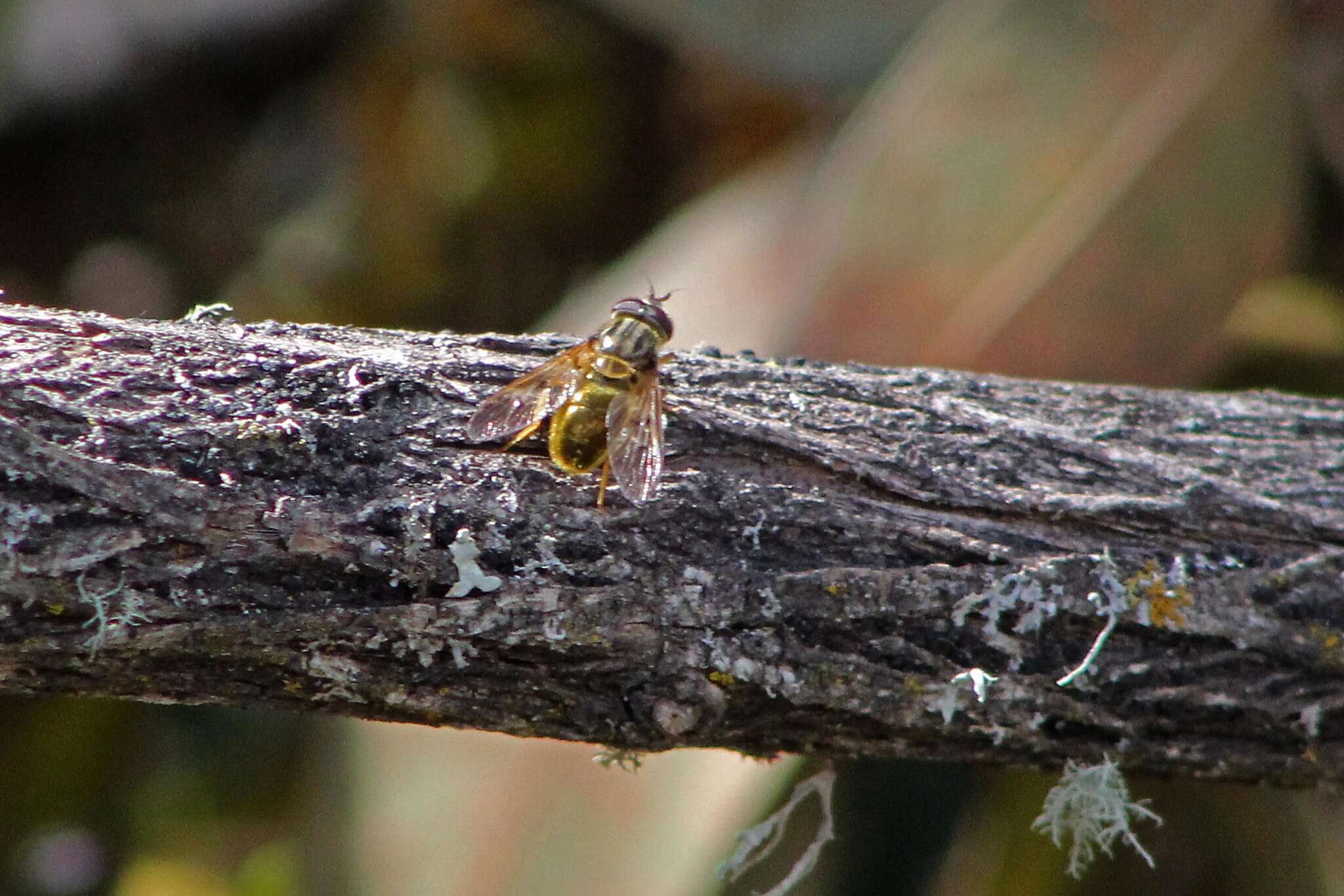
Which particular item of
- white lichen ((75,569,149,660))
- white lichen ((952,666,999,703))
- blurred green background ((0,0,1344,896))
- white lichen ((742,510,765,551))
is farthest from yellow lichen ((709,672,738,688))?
blurred green background ((0,0,1344,896))

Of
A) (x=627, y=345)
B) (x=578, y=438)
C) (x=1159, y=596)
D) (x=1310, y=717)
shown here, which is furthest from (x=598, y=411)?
(x=1310, y=717)

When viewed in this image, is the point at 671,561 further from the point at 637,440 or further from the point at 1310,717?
the point at 1310,717

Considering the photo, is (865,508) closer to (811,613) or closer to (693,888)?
(811,613)

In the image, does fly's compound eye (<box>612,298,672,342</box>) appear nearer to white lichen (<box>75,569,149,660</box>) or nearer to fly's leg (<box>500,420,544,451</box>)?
fly's leg (<box>500,420,544,451</box>)

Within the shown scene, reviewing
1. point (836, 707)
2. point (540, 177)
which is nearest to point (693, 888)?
point (836, 707)

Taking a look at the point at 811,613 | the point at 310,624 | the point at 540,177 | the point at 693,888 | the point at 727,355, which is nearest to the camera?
the point at 310,624

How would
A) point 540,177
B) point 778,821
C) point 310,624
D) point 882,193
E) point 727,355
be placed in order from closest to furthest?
point 310,624
point 778,821
point 727,355
point 882,193
point 540,177

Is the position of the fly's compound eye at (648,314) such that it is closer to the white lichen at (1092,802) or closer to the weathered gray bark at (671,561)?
the weathered gray bark at (671,561)
